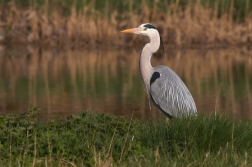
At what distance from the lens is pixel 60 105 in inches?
474

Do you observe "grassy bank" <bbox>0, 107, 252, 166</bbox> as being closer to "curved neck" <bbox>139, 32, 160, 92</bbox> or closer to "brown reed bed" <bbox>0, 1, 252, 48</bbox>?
"curved neck" <bbox>139, 32, 160, 92</bbox>

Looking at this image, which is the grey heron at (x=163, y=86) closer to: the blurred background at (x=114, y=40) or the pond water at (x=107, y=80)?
the pond water at (x=107, y=80)

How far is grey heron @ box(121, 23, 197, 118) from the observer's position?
29.7 feet

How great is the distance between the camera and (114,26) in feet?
73.0

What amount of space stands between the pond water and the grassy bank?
1.40 meters

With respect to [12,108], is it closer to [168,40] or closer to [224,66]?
[224,66]

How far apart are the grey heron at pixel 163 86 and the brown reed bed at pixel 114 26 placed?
1189 cm

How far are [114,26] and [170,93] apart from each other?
1320 cm

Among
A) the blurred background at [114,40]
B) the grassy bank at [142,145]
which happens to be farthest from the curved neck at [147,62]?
the blurred background at [114,40]

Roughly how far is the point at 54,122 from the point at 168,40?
14.7m

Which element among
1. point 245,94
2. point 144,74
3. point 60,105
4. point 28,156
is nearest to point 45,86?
point 60,105

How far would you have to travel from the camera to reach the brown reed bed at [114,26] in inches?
867

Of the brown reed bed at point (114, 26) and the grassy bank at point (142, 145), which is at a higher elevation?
the brown reed bed at point (114, 26)

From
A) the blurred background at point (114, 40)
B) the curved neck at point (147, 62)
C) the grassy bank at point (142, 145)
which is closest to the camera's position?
the grassy bank at point (142, 145)
